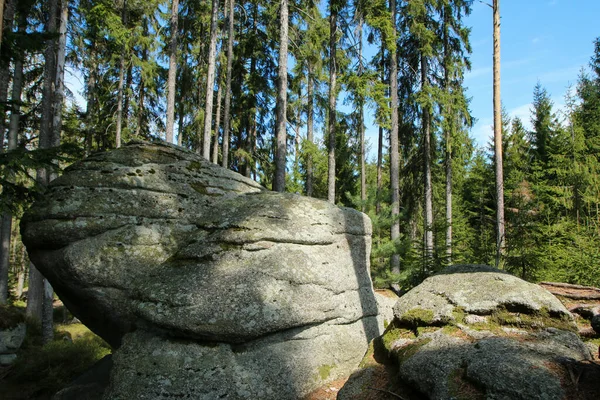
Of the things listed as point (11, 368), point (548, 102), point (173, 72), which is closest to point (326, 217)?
point (11, 368)

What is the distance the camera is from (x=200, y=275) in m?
5.75

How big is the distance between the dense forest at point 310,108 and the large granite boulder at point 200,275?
1368 millimetres

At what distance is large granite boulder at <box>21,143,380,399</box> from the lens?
531 cm

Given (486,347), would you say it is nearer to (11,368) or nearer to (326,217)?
(326,217)

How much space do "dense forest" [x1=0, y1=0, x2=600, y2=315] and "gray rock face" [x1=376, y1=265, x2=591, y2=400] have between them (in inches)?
134

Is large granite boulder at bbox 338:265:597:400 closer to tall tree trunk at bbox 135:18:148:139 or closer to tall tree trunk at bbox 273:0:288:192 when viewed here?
tall tree trunk at bbox 273:0:288:192

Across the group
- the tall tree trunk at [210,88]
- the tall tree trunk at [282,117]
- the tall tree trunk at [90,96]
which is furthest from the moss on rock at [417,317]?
the tall tree trunk at [90,96]

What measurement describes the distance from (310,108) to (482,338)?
18.2m

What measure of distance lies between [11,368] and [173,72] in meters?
11.0

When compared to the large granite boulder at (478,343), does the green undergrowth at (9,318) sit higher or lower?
lower

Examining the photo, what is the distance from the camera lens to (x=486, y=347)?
4.15 m

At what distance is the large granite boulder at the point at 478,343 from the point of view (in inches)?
141

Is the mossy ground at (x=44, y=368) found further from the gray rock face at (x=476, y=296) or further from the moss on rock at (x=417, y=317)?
the gray rock face at (x=476, y=296)

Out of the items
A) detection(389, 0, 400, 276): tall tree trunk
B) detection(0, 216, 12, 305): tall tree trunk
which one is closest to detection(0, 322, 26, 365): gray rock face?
detection(0, 216, 12, 305): tall tree trunk
